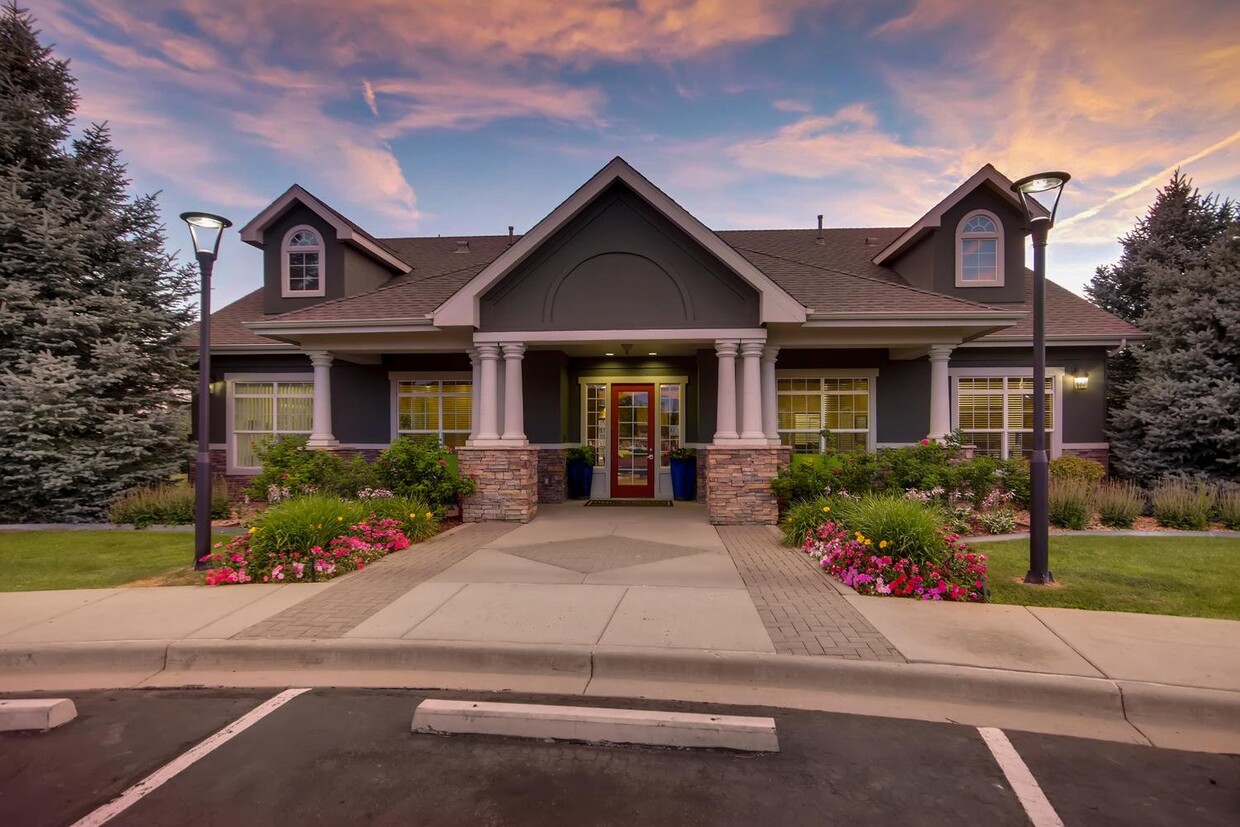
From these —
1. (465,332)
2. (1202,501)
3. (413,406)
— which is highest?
(465,332)

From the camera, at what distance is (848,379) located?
1384 cm

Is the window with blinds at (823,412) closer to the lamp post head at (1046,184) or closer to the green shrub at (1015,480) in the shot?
the green shrub at (1015,480)

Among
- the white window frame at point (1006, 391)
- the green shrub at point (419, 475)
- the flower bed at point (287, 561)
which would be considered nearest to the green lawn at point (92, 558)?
the flower bed at point (287, 561)

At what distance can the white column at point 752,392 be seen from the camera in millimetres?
10664

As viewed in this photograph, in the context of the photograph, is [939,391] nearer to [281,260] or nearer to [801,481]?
[801,481]

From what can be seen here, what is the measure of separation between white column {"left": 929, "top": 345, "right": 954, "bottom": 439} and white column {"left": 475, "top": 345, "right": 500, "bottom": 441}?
336 inches

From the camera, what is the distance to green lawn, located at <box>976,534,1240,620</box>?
5.86m

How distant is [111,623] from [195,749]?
281cm

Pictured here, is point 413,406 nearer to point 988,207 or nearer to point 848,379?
point 848,379

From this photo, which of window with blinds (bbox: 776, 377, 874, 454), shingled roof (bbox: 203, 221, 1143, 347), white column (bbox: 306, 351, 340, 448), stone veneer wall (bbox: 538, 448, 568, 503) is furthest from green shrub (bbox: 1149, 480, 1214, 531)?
white column (bbox: 306, 351, 340, 448)

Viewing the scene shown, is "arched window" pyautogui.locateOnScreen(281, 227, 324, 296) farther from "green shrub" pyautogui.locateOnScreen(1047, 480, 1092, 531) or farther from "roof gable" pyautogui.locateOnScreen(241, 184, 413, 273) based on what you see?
"green shrub" pyautogui.locateOnScreen(1047, 480, 1092, 531)

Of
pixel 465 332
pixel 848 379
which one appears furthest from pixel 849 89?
pixel 465 332

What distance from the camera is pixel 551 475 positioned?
13.4 m

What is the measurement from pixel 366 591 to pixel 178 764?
10.0 feet
